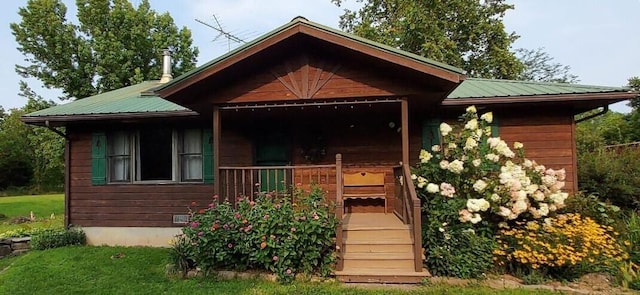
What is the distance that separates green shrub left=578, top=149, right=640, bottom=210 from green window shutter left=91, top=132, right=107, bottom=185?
963 centimetres

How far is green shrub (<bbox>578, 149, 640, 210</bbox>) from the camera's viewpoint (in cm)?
729

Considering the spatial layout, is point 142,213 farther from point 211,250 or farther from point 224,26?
point 224,26

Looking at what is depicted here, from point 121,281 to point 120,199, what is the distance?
311cm

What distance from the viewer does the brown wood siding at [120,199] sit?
7695 millimetres

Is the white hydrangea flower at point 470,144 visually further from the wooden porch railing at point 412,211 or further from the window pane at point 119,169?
the window pane at point 119,169

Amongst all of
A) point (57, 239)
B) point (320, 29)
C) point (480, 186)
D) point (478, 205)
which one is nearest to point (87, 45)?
point (57, 239)

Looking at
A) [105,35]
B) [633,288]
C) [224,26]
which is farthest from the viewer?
[105,35]

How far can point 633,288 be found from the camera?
4.59m

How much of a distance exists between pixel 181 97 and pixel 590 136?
49.9 ft

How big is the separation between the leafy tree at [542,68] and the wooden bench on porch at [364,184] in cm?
2134

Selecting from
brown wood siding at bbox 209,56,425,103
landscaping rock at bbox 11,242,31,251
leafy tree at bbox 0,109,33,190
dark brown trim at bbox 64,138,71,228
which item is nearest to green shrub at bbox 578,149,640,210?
brown wood siding at bbox 209,56,425,103

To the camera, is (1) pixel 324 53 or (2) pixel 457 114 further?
(2) pixel 457 114

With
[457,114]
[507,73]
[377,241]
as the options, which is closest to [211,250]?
[377,241]

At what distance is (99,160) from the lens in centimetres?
795
